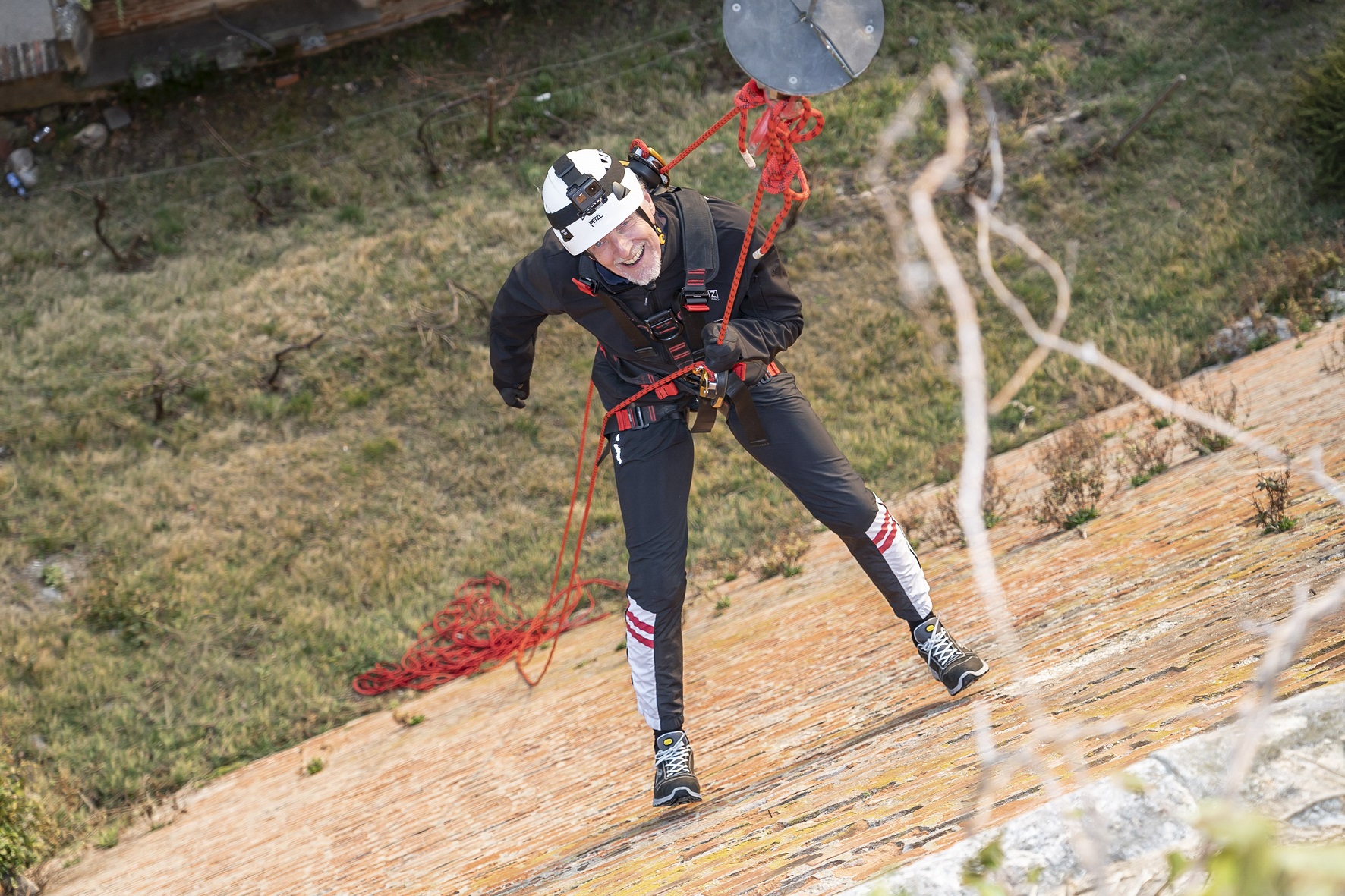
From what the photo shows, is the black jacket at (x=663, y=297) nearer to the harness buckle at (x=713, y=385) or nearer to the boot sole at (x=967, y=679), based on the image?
the harness buckle at (x=713, y=385)

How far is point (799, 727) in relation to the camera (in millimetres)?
5160

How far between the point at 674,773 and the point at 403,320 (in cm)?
710

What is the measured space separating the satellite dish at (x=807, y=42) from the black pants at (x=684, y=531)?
1412mm

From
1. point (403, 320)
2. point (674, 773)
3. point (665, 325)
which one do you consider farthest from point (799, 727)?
point (403, 320)

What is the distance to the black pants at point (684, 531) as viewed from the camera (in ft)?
16.1

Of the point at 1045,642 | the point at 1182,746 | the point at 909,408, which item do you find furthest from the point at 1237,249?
the point at 1182,746

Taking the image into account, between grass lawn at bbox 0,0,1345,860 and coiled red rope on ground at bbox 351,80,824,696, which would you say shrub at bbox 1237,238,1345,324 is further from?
coiled red rope on ground at bbox 351,80,824,696

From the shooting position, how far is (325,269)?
36.3 ft

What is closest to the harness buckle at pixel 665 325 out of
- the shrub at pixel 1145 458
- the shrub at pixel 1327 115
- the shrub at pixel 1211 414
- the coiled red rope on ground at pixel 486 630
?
the coiled red rope on ground at pixel 486 630

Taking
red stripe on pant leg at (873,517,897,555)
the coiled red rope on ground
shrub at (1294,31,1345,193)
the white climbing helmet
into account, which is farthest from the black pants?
shrub at (1294,31,1345,193)

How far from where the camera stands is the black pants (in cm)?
490

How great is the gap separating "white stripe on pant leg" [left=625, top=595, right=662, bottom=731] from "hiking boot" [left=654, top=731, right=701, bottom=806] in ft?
0.34

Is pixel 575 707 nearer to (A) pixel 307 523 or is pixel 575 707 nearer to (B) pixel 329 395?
(A) pixel 307 523

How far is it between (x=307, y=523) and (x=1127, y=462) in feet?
22.7
